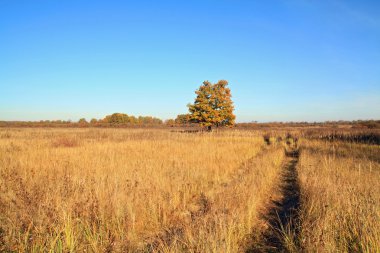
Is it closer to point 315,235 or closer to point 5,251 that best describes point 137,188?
point 5,251

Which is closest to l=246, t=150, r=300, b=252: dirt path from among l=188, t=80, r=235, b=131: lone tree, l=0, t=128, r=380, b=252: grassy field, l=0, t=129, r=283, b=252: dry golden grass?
l=0, t=128, r=380, b=252: grassy field

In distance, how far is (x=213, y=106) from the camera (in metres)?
35.8

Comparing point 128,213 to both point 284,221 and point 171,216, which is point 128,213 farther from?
point 284,221

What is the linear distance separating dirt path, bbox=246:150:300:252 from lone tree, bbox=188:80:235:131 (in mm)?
25257

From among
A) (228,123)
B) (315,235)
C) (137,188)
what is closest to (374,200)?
(315,235)

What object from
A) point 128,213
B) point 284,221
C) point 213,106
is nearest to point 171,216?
point 128,213

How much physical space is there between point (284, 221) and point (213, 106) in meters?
31.7

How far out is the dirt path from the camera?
3.45 meters

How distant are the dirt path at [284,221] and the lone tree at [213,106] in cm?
2526

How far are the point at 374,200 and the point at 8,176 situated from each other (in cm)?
861

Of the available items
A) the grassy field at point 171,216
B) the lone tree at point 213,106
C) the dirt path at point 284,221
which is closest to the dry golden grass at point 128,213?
the grassy field at point 171,216

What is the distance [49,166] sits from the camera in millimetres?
7457

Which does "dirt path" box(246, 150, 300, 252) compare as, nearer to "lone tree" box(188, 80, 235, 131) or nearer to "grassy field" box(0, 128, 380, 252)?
"grassy field" box(0, 128, 380, 252)

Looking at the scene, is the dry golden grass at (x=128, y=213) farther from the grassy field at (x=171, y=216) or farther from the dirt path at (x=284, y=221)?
the dirt path at (x=284, y=221)
